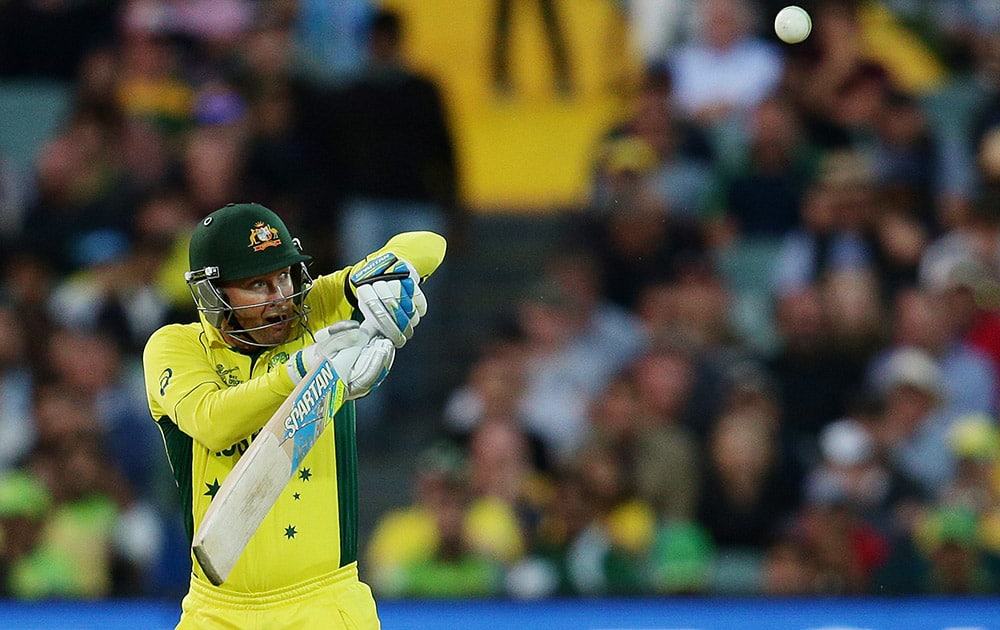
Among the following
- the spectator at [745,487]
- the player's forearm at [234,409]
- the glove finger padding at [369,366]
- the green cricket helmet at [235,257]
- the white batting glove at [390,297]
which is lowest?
the spectator at [745,487]

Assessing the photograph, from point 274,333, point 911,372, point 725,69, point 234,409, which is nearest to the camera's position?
point 234,409

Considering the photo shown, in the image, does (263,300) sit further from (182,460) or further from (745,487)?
(745,487)

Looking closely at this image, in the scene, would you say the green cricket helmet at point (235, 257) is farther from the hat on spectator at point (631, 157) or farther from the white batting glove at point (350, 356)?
the hat on spectator at point (631, 157)

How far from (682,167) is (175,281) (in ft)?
9.62

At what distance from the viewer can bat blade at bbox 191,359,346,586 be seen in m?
3.94

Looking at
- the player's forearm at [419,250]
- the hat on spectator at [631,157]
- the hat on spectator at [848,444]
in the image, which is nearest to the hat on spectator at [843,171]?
the hat on spectator at [631,157]

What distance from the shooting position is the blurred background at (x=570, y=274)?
8.13 metres

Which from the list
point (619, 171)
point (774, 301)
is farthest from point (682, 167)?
point (774, 301)

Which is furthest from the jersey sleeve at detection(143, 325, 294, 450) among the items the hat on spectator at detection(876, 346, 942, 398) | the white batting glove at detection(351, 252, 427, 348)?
the hat on spectator at detection(876, 346, 942, 398)

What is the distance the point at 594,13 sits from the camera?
1088cm

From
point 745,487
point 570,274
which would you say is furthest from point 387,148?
point 745,487

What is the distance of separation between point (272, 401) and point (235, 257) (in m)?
0.40

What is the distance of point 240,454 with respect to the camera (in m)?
4.21

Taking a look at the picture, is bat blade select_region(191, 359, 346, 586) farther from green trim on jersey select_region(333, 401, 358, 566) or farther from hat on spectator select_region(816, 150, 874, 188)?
hat on spectator select_region(816, 150, 874, 188)
